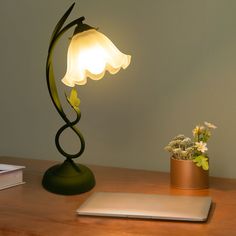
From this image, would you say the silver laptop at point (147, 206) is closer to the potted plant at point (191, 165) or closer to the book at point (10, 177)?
the potted plant at point (191, 165)

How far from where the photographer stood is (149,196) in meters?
1.23

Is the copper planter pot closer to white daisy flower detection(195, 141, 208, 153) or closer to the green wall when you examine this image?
white daisy flower detection(195, 141, 208, 153)

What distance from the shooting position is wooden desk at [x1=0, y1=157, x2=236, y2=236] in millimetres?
1032

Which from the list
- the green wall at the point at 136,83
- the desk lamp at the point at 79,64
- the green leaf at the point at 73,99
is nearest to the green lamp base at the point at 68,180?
the desk lamp at the point at 79,64

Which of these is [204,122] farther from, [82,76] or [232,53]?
[82,76]

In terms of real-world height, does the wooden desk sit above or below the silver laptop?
below

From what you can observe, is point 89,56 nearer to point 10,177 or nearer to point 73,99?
point 73,99

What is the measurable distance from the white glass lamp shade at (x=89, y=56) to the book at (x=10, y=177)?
1.01 feet

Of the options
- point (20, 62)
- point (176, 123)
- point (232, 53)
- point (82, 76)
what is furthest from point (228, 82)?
point (20, 62)

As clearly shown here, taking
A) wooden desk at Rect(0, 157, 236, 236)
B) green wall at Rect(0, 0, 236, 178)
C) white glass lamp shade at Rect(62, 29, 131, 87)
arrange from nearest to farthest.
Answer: wooden desk at Rect(0, 157, 236, 236) < white glass lamp shade at Rect(62, 29, 131, 87) < green wall at Rect(0, 0, 236, 178)

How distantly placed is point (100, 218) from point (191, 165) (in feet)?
1.08

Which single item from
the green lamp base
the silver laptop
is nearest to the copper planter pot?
the silver laptop

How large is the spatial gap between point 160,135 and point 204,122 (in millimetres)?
157

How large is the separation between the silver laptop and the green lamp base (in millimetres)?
76
